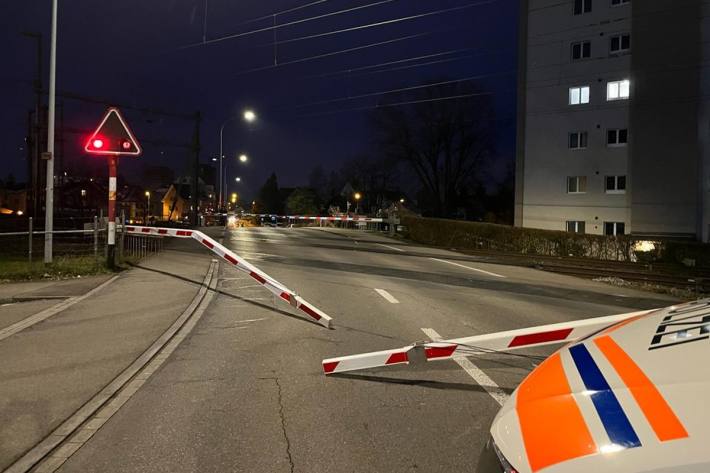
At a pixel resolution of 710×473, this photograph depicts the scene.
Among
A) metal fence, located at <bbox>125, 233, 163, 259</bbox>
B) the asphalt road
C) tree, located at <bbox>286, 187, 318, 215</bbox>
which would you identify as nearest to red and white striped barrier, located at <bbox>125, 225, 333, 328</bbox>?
the asphalt road

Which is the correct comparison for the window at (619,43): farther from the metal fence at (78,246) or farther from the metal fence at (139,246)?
the metal fence at (139,246)

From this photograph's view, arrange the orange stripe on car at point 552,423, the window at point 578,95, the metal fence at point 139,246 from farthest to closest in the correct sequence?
1. the window at point 578,95
2. the metal fence at point 139,246
3. the orange stripe on car at point 552,423

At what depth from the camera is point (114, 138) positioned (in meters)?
13.6

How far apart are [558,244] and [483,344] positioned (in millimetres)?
23607

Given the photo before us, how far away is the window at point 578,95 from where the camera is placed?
113 ft

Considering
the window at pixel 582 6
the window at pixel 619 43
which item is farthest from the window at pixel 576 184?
the window at pixel 582 6

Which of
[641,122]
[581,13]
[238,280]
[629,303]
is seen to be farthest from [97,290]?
[581,13]

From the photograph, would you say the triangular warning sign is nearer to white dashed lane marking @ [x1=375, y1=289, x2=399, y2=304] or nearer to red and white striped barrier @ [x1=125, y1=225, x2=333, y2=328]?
red and white striped barrier @ [x1=125, y1=225, x2=333, y2=328]

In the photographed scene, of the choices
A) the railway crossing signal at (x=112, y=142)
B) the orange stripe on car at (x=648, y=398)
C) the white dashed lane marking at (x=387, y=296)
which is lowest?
the white dashed lane marking at (x=387, y=296)

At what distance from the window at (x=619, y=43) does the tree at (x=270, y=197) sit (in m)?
76.4

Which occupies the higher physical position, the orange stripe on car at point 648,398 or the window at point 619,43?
the window at point 619,43

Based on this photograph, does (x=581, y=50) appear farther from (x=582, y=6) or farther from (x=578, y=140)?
(x=578, y=140)

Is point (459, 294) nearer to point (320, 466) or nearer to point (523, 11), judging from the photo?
point (320, 466)

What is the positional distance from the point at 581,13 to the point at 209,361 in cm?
3408
